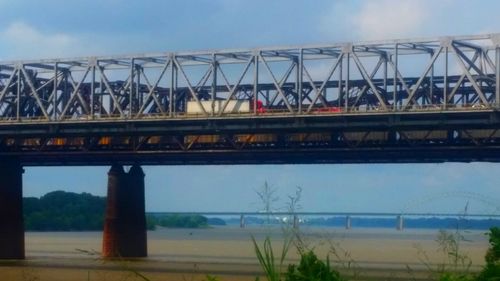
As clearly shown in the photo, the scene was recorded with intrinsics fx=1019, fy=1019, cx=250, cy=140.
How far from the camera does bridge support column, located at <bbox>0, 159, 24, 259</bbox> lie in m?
70.6

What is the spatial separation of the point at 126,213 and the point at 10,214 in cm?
811

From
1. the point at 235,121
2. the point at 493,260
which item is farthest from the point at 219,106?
the point at 493,260

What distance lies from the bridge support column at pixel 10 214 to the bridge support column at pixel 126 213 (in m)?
6.03

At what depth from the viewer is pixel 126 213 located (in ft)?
240

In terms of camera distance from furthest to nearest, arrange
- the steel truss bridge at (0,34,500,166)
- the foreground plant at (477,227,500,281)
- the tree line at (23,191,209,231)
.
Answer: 1. the tree line at (23,191,209,231)
2. the steel truss bridge at (0,34,500,166)
3. the foreground plant at (477,227,500,281)

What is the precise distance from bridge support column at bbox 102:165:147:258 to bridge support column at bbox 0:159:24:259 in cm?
603

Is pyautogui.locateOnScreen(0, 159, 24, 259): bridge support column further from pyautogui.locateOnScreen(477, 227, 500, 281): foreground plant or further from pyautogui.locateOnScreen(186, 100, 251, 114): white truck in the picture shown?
pyautogui.locateOnScreen(477, 227, 500, 281): foreground plant

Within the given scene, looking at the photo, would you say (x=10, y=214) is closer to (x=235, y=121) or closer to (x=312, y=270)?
(x=235, y=121)

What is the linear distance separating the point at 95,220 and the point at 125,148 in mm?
65391

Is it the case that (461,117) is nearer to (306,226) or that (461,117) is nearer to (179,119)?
(179,119)

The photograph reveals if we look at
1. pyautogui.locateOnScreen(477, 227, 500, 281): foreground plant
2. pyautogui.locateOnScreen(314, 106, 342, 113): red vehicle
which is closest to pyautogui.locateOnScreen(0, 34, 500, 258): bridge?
pyautogui.locateOnScreen(314, 106, 342, 113): red vehicle

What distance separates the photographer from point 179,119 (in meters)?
62.8

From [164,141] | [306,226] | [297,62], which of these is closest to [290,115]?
[297,62]

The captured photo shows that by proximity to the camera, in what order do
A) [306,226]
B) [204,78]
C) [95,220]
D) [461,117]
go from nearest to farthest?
[306,226]
[461,117]
[204,78]
[95,220]
